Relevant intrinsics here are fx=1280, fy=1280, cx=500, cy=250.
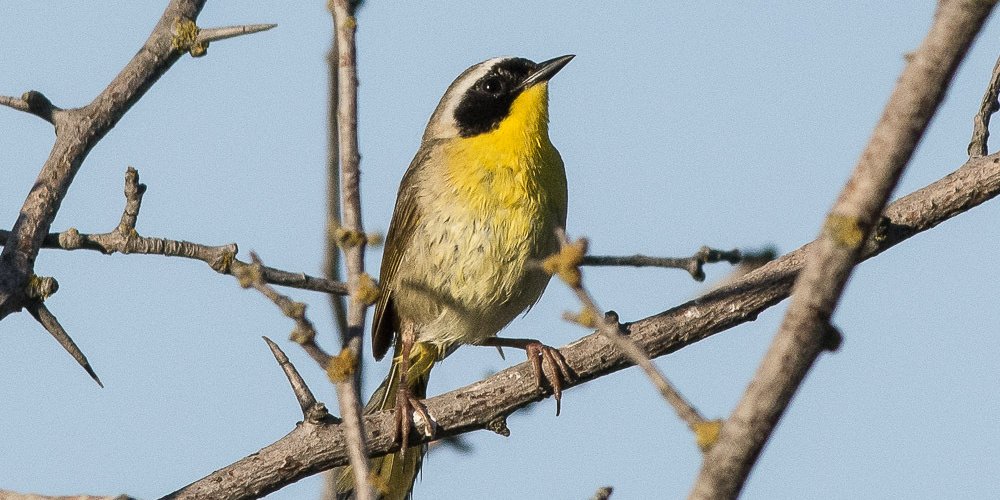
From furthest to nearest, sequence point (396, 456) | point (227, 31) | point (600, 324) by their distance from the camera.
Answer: point (396, 456) < point (227, 31) < point (600, 324)

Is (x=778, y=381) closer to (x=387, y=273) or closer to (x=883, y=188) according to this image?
(x=883, y=188)

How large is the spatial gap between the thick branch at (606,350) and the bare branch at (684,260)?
1.96 feet

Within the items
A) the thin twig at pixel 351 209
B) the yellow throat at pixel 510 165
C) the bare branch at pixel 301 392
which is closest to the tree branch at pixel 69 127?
the bare branch at pixel 301 392

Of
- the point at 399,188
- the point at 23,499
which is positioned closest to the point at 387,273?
the point at 399,188

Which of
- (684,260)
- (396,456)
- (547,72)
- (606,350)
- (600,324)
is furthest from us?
(547,72)

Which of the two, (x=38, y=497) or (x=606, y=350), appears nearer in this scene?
(x=38, y=497)

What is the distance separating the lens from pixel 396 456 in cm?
622

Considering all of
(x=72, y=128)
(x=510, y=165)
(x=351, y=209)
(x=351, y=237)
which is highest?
(x=510, y=165)

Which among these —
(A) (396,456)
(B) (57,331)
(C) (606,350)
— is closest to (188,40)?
(B) (57,331)

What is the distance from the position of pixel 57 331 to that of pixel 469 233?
2.35 meters

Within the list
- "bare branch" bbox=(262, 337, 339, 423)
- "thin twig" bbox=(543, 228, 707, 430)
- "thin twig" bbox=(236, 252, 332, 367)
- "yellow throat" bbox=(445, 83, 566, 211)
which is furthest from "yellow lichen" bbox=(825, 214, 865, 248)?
"yellow throat" bbox=(445, 83, 566, 211)

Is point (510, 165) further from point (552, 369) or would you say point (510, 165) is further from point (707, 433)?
point (707, 433)

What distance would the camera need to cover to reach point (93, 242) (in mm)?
4684

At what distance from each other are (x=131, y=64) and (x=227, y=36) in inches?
24.1
